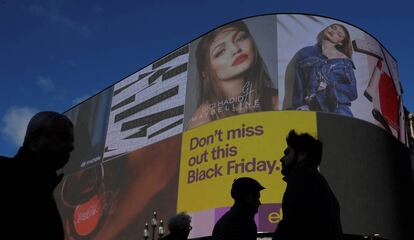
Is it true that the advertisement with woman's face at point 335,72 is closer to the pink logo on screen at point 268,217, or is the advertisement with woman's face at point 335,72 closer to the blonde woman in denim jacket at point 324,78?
the blonde woman in denim jacket at point 324,78

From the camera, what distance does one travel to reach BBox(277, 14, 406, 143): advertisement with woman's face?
1099 inches

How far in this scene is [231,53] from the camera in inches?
1190

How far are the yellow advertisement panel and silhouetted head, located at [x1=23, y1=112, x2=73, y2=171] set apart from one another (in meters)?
24.0

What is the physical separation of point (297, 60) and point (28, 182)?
28.0 meters

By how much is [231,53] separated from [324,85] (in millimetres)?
6117

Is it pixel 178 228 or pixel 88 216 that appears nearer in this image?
pixel 178 228

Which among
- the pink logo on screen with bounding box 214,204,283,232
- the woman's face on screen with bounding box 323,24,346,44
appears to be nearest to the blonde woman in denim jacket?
the woman's face on screen with bounding box 323,24,346,44

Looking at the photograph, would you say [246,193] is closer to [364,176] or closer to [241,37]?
[364,176]

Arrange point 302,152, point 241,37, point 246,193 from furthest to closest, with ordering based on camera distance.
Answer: point 241,37 < point 246,193 < point 302,152

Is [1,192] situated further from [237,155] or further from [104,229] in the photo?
[104,229]

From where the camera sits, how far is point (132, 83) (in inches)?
1484

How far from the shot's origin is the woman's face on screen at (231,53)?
1166 inches

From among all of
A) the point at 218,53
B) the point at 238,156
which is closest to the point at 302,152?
the point at 238,156

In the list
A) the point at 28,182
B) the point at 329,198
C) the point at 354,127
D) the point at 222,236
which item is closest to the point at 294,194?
the point at 329,198
